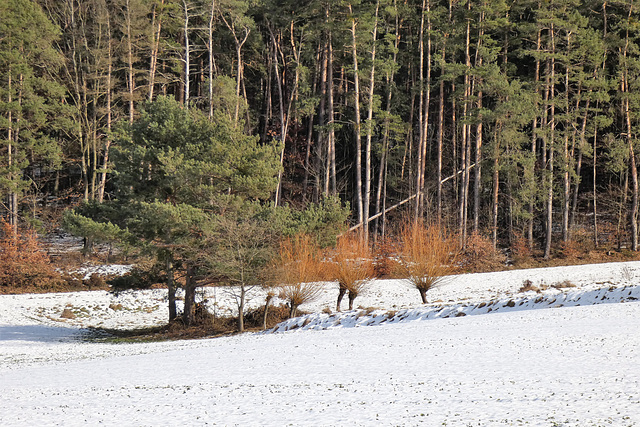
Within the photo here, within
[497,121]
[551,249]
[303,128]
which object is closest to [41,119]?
[303,128]

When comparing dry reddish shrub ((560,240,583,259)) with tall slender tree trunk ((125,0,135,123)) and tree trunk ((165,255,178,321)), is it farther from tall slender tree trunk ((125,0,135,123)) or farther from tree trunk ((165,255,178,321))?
tall slender tree trunk ((125,0,135,123))

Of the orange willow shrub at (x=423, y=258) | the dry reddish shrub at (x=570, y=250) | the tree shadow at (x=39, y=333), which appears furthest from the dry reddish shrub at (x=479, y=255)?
the tree shadow at (x=39, y=333)

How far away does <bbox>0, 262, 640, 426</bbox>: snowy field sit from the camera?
754cm

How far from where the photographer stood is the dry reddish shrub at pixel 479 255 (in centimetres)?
3212

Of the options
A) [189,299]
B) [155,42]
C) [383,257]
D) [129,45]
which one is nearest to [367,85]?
[383,257]

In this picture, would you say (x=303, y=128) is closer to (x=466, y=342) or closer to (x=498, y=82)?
(x=498, y=82)

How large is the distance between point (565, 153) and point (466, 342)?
26261 mm

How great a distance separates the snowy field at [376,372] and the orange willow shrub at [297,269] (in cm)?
119

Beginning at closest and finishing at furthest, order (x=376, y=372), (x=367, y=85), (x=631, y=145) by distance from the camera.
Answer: (x=376, y=372) → (x=631, y=145) → (x=367, y=85)

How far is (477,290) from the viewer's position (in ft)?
81.9

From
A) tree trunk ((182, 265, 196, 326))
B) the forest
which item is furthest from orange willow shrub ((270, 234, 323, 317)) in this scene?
the forest

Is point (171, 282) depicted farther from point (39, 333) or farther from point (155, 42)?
point (155, 42)

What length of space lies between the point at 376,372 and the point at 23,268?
25.1m

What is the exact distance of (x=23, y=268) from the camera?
29.6 meters
